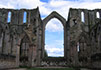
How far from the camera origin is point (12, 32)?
2669 cm

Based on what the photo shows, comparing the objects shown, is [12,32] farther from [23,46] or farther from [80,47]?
[80,47]

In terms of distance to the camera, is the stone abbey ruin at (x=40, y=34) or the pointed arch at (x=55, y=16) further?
the pointed arch at (x=55, y=16)

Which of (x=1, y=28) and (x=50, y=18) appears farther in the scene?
(x=50, y=18)

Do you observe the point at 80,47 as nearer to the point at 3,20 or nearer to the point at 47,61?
the point at 47,61

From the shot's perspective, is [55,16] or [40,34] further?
[55,16]

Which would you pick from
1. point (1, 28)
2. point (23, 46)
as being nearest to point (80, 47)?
point (23, 46)

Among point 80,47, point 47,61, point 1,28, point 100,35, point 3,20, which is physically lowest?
point 47,61

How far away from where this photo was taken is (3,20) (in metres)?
29.7

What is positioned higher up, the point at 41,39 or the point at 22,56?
the point at 41,39

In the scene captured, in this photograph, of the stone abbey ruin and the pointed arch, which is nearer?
the stone abbey ruin

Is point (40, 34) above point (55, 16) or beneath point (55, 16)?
beneath

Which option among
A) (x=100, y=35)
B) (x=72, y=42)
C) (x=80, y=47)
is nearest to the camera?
(x=72, y=42)

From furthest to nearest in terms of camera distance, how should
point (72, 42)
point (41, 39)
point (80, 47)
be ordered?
point (41, 39) → point (80, 47) → point (72, 42)

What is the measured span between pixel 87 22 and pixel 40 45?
10.9m
